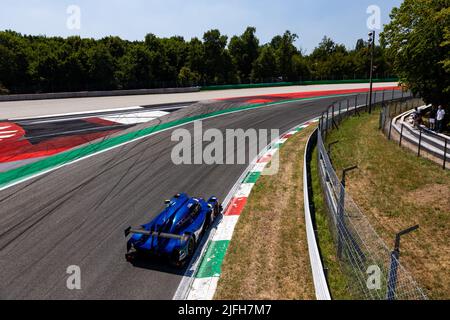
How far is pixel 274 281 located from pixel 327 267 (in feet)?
4.90

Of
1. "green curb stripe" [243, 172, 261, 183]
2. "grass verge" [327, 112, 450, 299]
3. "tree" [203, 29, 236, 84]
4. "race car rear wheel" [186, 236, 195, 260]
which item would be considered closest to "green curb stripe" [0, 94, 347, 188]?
"green curb stripe" [243, 172, 261, 183]

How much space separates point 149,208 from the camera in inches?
416

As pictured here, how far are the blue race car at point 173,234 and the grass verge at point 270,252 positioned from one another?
1009 millimetres

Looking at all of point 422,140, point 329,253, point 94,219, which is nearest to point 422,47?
point 422,140

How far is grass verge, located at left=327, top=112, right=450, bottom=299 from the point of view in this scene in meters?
7.90

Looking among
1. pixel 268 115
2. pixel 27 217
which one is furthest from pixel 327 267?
pixel 268 115

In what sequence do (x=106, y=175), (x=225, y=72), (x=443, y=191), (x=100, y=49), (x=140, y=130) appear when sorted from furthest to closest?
(x=225, y=72)
(x=100, y=49)
(x=140, y=130)
(x=106, y=175)
(x=443, y=191)

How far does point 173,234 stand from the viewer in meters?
7.65
